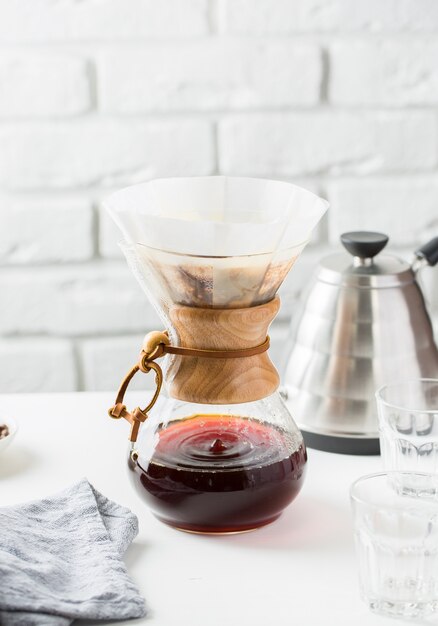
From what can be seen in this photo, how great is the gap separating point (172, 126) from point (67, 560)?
2.72 feet

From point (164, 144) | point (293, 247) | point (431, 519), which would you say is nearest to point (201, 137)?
point (164, 144)

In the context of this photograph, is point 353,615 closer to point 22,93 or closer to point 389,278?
point 389,278

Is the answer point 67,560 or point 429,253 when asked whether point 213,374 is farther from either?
point 429,253

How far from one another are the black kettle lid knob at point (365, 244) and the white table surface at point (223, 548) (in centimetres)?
19

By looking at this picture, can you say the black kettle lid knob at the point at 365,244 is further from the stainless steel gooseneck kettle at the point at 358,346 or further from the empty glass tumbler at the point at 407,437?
the empty glass tumbler at the point at 407,437

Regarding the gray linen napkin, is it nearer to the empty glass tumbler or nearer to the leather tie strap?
the leather tie strap

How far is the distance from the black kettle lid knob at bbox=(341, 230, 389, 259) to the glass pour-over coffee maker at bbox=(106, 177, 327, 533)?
0.15m

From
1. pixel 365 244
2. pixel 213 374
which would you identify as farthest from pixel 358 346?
pixel 213 374

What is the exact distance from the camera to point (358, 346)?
3.10 feet

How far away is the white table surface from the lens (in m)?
0.67

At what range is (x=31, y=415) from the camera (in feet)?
3.41

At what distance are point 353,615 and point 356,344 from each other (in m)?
0.33

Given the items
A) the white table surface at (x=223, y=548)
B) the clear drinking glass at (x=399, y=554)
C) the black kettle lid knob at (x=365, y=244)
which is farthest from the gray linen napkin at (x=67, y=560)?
the black kettle lid knob at (x=365, y=244)

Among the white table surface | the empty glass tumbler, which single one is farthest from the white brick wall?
the empty glass tumbler
